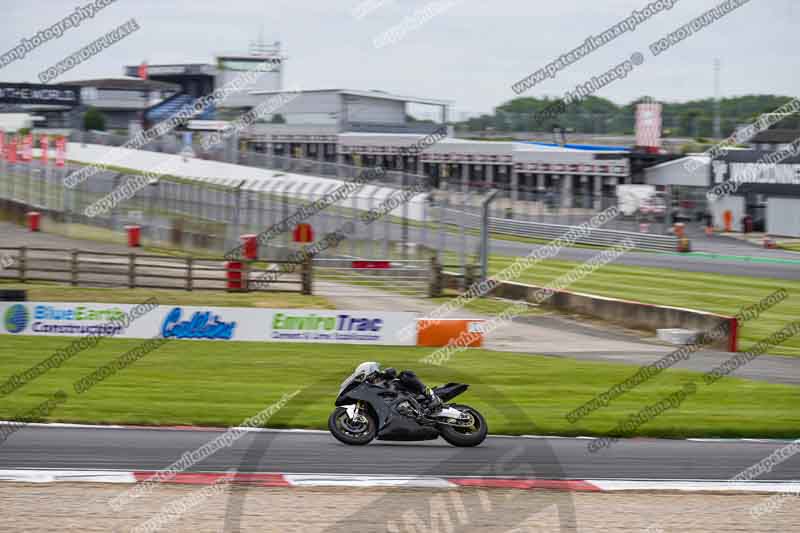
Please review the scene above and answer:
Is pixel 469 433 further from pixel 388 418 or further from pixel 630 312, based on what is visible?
Result: pixel 630 312

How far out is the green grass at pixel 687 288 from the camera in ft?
90.0

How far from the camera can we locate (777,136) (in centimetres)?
5259

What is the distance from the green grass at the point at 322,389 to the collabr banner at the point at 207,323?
0.32m

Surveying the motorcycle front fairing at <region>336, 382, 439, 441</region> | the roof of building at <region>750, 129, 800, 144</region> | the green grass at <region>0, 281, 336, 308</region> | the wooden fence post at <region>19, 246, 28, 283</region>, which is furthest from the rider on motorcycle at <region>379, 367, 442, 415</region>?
the roof of building at <region>750, 129, 800, 144</region>

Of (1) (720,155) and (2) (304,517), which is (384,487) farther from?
(1) (720,155)

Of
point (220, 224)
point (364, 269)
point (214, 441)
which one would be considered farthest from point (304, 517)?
point (220, 224)

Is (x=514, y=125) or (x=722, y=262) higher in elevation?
(x=514, y=125)

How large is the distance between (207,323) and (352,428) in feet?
29.8

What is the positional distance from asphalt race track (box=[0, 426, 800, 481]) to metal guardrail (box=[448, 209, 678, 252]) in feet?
92.9

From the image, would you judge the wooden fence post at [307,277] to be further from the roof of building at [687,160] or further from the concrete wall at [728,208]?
the roof of building at [687,160]

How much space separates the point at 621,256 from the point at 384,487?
32317 mm

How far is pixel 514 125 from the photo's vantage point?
69938mm

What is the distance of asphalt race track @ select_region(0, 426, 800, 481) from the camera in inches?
450

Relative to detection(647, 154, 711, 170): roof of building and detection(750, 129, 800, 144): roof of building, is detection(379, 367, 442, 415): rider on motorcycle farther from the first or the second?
detection(750, 129, 800, 144): roof of building
